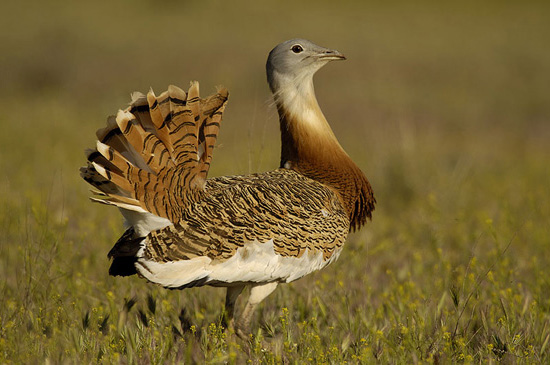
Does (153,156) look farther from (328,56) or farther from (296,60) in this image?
(328,56)

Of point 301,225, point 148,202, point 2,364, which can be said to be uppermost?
point 148,202

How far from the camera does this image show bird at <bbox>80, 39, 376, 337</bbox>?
2.66m

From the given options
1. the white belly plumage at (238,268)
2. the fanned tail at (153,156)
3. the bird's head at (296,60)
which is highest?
the bird's head at (296,60)

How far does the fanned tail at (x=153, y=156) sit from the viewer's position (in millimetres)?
2652

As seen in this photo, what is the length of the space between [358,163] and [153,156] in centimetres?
449

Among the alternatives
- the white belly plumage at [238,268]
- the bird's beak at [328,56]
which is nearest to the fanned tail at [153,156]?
the white belly plumage at [238,268]

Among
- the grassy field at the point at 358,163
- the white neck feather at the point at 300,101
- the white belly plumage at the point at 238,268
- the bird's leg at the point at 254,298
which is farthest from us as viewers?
the white neck feather at the point at 300,101

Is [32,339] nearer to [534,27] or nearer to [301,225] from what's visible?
[301,225]

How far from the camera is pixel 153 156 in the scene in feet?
9.03

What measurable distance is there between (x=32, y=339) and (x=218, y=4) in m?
21.9

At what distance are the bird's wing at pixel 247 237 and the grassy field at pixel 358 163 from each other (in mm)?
241

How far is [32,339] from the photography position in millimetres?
2580

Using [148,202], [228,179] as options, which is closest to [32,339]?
[148,202]

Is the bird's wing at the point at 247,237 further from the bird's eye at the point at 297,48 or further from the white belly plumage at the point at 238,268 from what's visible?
the bird's eye at the point at 297,48
